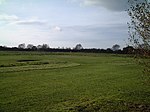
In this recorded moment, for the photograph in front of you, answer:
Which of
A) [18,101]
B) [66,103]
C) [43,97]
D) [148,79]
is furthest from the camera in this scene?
[43,97]

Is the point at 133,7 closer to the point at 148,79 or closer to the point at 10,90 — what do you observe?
the point at 148,79

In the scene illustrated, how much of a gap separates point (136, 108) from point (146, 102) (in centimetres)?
158

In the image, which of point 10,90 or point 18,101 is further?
point 10,90

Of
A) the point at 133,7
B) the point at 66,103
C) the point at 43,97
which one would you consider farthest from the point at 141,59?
the point at 43,97

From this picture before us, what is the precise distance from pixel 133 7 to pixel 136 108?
4.56m

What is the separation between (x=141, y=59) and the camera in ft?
39.5

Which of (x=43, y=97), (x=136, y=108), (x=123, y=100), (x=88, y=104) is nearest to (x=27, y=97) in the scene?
(x=43, y=97)

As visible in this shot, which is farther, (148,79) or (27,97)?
(27,97)

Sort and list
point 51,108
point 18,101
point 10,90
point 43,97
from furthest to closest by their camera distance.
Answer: point 10,90 → point 43,97 → point 18,101 → point 51,108

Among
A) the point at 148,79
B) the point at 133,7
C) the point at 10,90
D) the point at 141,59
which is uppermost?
the point at 133,7

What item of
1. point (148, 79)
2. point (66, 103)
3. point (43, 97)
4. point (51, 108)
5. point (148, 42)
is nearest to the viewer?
point (148, 42)

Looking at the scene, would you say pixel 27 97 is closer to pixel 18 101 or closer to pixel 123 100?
pixel 18 101

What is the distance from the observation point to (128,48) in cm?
1259

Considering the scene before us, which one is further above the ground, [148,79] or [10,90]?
[148,79]
